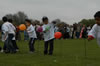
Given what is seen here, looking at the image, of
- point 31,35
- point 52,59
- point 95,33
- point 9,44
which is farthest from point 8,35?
point 95,33

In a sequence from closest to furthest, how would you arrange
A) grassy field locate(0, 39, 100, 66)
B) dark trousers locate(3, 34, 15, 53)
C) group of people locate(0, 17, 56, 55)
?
1. grassy field locate(0, 39, 100, 66)
2. group of people locate(0, 17, 56, 55)
3. dark trousers locate(3, 34, 15, 53)

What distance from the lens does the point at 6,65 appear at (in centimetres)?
859

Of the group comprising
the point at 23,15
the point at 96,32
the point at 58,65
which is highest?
the point at 23,15

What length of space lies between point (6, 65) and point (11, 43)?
16.1 feet

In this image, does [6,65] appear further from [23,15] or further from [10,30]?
[23,15]

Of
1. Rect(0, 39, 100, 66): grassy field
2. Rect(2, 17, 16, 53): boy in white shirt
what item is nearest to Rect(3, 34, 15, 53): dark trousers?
Rect(2, 17, 16, 53): boy in white shirt

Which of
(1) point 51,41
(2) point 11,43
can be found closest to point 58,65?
(1) point 51,41

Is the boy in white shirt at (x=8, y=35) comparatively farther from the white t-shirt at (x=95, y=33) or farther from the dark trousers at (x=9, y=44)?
the white t-shirt at (x=95, y=33)

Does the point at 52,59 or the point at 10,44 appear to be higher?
the point at 10,44

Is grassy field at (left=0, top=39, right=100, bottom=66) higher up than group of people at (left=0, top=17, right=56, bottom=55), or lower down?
lower down

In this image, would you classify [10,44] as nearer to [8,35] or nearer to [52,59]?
[8,35]

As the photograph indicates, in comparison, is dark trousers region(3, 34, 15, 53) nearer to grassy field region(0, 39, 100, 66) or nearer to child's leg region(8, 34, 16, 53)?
child's leg region(8, 34, 16, 53)

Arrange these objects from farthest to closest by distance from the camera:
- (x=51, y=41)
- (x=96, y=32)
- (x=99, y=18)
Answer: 1. (x=51, y=41)
2. (x=96, y=32)
3. (x=99, y=18)

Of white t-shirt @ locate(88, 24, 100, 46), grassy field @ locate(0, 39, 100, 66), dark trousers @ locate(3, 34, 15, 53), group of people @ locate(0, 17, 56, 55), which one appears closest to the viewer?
white t-shirt @ locate(88, 24, 100, 46)
